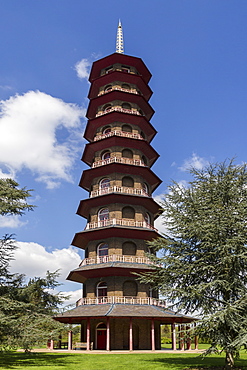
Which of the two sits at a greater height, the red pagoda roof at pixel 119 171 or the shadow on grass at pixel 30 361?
the red pagoda roof at pixel 119 171

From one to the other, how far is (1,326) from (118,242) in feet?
40.9

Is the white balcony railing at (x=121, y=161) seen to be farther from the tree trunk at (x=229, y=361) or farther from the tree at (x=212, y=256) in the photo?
the tree trunk at (x=229, y=361)

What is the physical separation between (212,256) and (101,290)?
13.2 meters

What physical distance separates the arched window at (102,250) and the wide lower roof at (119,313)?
4045 mm

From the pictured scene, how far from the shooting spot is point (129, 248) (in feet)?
88.9

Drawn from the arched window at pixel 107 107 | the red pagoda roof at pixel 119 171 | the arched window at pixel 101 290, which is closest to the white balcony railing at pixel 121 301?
the arched window at pixel 101 290

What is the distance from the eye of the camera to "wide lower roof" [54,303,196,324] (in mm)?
22484

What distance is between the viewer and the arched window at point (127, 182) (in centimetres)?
2936

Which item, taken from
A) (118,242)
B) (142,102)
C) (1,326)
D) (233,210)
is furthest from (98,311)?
(142,102)

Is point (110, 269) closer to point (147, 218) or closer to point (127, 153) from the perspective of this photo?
point (147, 218)

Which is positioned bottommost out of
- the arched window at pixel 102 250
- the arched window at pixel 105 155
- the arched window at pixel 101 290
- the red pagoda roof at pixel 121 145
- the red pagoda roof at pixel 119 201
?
A: the arched window at pixel 101 290

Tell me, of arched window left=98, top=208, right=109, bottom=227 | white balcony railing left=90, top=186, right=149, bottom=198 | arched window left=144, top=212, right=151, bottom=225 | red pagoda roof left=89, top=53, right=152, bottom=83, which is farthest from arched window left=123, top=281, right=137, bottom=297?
red pagoda roof left=89, top=53, right=152, bottom=83

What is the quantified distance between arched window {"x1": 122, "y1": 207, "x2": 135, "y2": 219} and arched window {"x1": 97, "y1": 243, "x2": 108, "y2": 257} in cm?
285

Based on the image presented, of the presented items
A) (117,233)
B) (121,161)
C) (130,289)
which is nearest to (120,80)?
(121,161)
